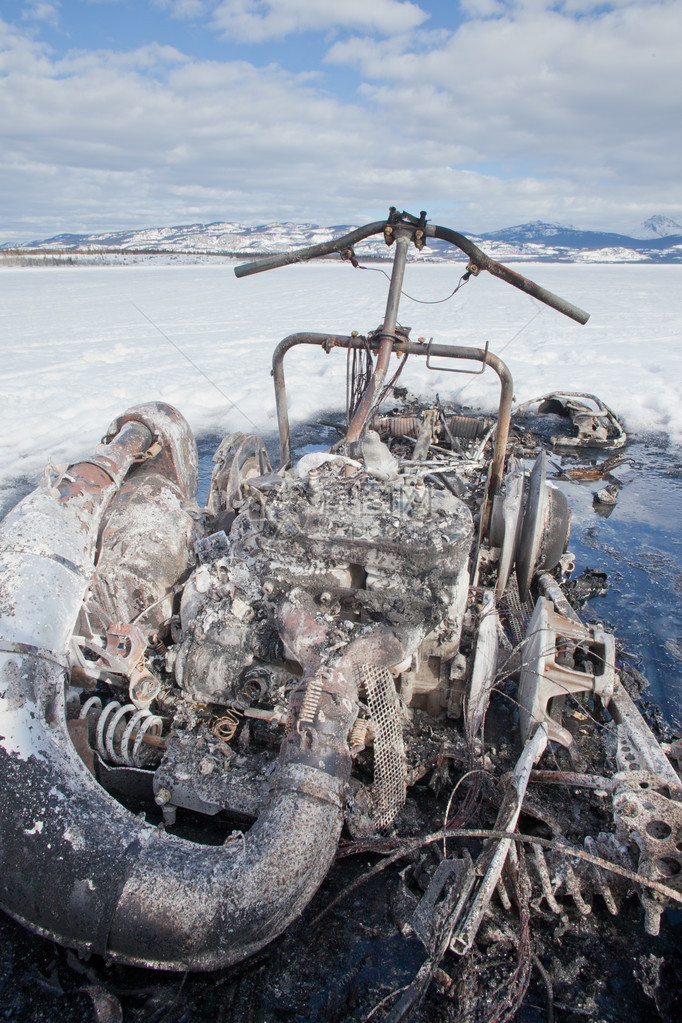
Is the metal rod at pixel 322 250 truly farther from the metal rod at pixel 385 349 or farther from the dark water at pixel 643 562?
the dark water at pixel 643 562

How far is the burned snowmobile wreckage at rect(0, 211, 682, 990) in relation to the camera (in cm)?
178

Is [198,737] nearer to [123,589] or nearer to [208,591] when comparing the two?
[208,591]

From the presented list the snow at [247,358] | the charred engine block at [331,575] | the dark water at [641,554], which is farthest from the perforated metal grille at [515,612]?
the snow at [247,358]

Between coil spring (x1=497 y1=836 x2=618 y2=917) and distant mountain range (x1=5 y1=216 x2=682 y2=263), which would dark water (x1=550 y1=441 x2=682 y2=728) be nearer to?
coil spring (x1=497 y1=836 x2=618 y2=917)

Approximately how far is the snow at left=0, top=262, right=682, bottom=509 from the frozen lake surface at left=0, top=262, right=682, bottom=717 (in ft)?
0.17

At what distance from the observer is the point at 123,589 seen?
3168mm

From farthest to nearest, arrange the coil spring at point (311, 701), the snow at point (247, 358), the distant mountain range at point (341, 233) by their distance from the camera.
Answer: the distant mountain range at point (341, 233)
the snow at point (247, 358)
the coil spring at point (311, 701)

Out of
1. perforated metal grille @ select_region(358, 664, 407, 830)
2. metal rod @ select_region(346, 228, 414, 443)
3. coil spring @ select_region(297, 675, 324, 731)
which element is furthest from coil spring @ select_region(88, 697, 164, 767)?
metal rod @ select_region(346, 228, 414, 443)

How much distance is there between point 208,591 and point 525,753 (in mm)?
1532

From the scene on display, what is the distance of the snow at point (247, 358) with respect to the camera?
996cm

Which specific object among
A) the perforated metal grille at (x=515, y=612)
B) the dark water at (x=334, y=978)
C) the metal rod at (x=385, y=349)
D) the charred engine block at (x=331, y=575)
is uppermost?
the metal rod at (x=385, y=349)

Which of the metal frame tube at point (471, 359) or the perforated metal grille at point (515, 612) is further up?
the metal frame tube at point (471, 359)

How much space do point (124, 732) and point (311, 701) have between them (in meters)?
0.98

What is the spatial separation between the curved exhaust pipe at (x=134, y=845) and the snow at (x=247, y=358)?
5703 millimetres
